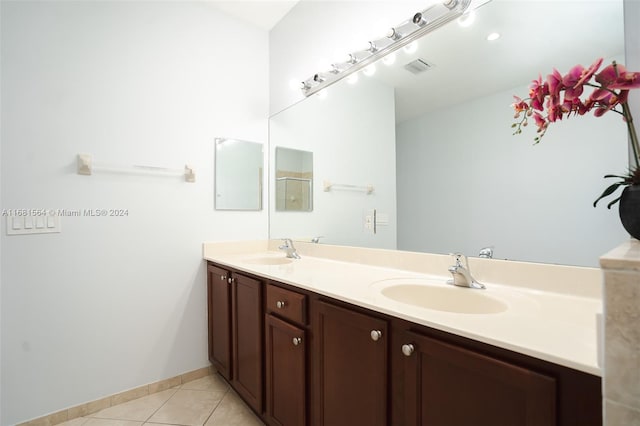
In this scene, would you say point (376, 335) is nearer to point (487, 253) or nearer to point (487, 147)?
point (487, 253)

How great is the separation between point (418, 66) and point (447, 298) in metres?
1.12

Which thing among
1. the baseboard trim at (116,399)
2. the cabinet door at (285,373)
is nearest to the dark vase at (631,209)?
the cabinet door at (285,373)

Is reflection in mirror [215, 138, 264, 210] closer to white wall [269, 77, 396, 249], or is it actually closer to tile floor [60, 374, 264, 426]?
white wall [269, 77, 396, 249]

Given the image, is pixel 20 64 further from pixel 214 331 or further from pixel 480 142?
pixel 480 142

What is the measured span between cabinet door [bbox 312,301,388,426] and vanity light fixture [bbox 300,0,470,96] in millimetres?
1315

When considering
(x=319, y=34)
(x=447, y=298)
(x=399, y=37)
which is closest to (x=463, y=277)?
(x=447, y=298)

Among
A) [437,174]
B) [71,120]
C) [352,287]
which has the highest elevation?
[71,120]

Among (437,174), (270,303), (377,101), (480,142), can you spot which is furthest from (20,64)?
(480,142)

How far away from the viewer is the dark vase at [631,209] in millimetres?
663

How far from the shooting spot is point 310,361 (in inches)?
44.7

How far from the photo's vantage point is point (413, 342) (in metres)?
0.79

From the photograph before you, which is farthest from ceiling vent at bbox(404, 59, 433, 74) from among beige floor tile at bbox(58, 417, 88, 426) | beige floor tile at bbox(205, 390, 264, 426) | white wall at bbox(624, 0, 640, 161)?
beige floor tile at bbox(58, 417, 88, 426)

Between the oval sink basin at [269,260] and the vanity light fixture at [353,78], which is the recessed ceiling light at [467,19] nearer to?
the vanity light fixture at [353,78]

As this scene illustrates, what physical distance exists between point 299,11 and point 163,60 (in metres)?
1.05
